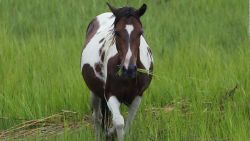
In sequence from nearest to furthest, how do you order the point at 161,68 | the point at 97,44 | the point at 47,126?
the point at 97,44 → the point at 47,126 → the point at 161,68

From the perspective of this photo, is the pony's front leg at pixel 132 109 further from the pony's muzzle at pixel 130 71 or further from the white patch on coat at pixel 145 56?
the pony's muzzle at pixel 130 71

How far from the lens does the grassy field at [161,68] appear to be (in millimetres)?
4621

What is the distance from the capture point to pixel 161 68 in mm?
6078

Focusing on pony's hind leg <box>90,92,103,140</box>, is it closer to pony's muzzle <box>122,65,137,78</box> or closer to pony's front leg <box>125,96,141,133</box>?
pony's front leg <box>125,96,141,133</box>

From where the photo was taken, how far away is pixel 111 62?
4.39 m

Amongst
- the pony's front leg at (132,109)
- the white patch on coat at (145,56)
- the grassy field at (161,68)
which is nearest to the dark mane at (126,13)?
the white patch on coat at (145,56)

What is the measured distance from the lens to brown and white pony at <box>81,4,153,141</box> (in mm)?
4043

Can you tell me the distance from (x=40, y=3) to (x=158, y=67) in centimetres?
366

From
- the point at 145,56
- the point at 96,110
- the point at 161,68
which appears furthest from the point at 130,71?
the point at 161,68

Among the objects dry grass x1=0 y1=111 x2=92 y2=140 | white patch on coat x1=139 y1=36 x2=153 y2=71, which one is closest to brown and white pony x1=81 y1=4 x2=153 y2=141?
white patch on coat x1=139 y1=36 x2=153 y2=71

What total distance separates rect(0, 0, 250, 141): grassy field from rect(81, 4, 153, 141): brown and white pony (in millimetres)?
272

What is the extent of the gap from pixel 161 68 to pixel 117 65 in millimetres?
1810

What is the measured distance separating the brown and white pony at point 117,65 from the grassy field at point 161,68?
0.27m

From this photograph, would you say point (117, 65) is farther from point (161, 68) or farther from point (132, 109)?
point (161, 68)
